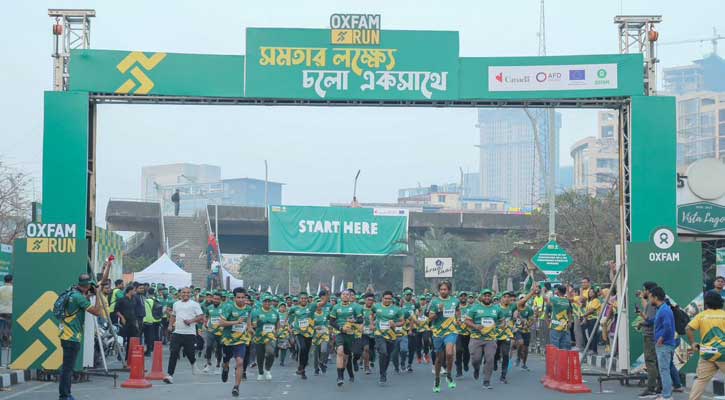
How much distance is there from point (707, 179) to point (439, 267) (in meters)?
12.4

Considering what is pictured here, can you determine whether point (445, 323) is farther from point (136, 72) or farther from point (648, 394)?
point (136, 72)

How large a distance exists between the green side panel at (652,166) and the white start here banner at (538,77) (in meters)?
1.22

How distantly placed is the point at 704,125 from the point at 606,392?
4922 inches

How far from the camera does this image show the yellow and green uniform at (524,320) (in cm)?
2239

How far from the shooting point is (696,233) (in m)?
25.8

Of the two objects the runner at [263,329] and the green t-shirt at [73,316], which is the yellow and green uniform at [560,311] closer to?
the runner at [263,329]

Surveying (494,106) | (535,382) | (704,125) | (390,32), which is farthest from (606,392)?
(704,125)

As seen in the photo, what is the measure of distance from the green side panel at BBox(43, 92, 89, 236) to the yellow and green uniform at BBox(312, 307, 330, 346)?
5566 mm

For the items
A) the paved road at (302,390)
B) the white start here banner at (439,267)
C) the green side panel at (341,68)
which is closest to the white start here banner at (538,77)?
the green side panel at (341,68)

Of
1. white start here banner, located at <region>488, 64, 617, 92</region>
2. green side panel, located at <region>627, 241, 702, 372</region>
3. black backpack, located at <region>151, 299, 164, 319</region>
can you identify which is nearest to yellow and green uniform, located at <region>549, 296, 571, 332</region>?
green side panel, located at <region>627, 241, 702, 372</region>

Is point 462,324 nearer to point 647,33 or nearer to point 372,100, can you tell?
point 372,100

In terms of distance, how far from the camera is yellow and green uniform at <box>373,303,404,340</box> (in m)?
20.0

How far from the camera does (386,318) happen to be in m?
20.2

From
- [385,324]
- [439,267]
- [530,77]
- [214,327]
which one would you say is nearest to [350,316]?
[385,324]
